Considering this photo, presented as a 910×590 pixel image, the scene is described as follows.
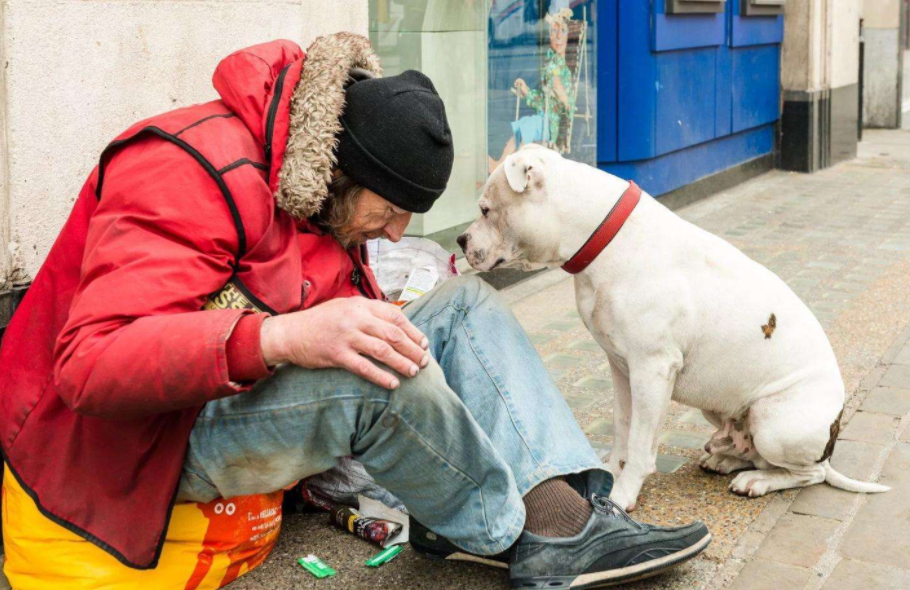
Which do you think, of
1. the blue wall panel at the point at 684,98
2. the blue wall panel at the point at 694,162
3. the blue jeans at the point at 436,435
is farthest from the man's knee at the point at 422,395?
the blue wall panel at the point at 684,98

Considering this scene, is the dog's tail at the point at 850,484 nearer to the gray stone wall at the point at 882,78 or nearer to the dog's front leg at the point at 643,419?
the dog's front leg at the point at 643,419

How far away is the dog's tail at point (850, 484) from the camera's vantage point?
3.42 meters

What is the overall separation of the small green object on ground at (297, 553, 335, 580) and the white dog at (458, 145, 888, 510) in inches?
36.6

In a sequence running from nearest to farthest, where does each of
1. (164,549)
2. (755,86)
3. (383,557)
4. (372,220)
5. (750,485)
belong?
(164,549)
(372,220)
(383,557)
(750,485)
(755,86)

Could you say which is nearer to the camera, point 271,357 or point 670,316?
point 271,357

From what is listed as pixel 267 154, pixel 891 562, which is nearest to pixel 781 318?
pixel 891 562

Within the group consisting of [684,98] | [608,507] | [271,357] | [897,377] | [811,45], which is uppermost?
[811,45]

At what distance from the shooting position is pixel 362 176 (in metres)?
2.61

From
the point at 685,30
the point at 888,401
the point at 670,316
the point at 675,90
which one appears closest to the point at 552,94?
the point at 675,90

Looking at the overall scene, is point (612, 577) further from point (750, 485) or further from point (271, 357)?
point (271, 357)

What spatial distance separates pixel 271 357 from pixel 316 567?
91cm

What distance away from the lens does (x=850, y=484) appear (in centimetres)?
343

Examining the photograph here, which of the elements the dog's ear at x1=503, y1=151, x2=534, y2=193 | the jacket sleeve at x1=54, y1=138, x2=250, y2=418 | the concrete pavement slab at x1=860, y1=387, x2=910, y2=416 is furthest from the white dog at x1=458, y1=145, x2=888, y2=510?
the jacket sleeve at x1=54, y1=138, x2=250, y2=418

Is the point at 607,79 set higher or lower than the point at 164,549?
higher
